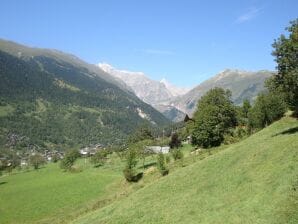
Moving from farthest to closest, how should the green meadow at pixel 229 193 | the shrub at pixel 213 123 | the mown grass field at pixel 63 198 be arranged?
the shrub at pixel 213 123
the mown grass field at pixel 63 198
the green meadow at pixel 229 193

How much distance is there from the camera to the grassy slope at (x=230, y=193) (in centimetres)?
3591

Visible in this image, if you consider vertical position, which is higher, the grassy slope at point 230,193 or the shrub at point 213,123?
the shrub at point 213,123

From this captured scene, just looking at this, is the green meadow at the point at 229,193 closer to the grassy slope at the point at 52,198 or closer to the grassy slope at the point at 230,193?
the grassy slope at the point at 230,193

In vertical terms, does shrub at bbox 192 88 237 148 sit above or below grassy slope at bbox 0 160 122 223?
above

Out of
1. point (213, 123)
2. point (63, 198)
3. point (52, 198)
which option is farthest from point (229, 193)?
point (213, 123)

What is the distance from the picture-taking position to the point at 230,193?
43438mm

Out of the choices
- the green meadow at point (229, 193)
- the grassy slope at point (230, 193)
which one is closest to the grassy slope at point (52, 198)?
the green meadow at point (229, 193)

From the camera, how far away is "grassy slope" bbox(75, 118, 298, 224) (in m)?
35.9

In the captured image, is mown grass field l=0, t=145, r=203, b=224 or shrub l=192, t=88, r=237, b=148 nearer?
mown grass field l=0, t=145, r=203, b=224

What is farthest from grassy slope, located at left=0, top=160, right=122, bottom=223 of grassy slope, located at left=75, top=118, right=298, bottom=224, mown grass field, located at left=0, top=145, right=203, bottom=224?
grassy slope, located at left=75, top=118, right=298, bottom=224

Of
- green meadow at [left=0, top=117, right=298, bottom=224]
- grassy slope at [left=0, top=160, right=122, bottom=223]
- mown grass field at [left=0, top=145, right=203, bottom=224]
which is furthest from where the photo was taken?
grassy slope at [left=0, top=160, right=122, bottom=223]

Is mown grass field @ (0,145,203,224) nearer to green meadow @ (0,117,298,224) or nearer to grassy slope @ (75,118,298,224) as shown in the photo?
green meadow @ (0,117,298,224)

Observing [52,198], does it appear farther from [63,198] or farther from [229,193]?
[229,193]

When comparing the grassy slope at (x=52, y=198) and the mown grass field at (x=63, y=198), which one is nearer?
the mown grass field at (x=63, y=198)
